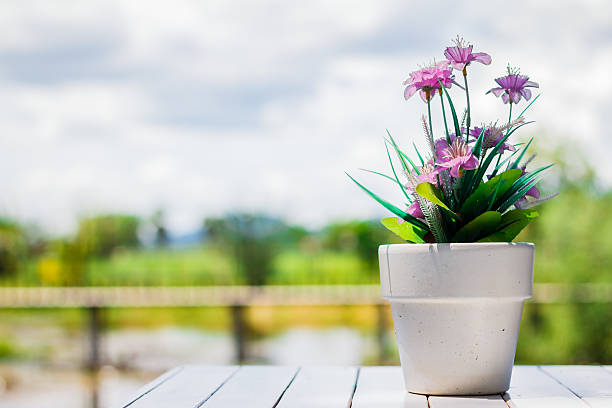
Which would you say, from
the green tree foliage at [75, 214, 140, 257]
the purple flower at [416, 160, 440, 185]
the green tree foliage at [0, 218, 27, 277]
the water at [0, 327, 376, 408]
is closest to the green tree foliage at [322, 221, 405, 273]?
the water at [0, 327, 376, 408]

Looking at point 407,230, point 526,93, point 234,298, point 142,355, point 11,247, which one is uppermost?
point 526,93

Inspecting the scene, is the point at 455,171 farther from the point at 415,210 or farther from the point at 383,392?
the point at 383,392

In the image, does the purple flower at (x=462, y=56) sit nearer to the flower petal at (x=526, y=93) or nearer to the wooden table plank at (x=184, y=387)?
the flower petal at (x=526, y=93)

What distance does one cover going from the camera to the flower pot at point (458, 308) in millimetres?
966

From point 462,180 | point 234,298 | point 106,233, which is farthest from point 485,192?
point 106,233

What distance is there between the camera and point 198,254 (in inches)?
218

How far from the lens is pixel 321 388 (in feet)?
3.53

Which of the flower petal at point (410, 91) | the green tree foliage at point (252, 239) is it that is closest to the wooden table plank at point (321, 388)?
the flower petal at point (410, 91)

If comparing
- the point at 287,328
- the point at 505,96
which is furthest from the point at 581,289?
the point at 505,96

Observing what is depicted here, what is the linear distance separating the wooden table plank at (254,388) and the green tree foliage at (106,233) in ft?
15.1

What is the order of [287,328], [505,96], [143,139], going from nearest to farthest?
[505,96], [287,328], [143,139]

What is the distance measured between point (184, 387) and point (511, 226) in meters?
0.58

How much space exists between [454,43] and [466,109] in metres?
0.11

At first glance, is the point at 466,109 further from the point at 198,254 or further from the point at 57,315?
the point at 57,315
